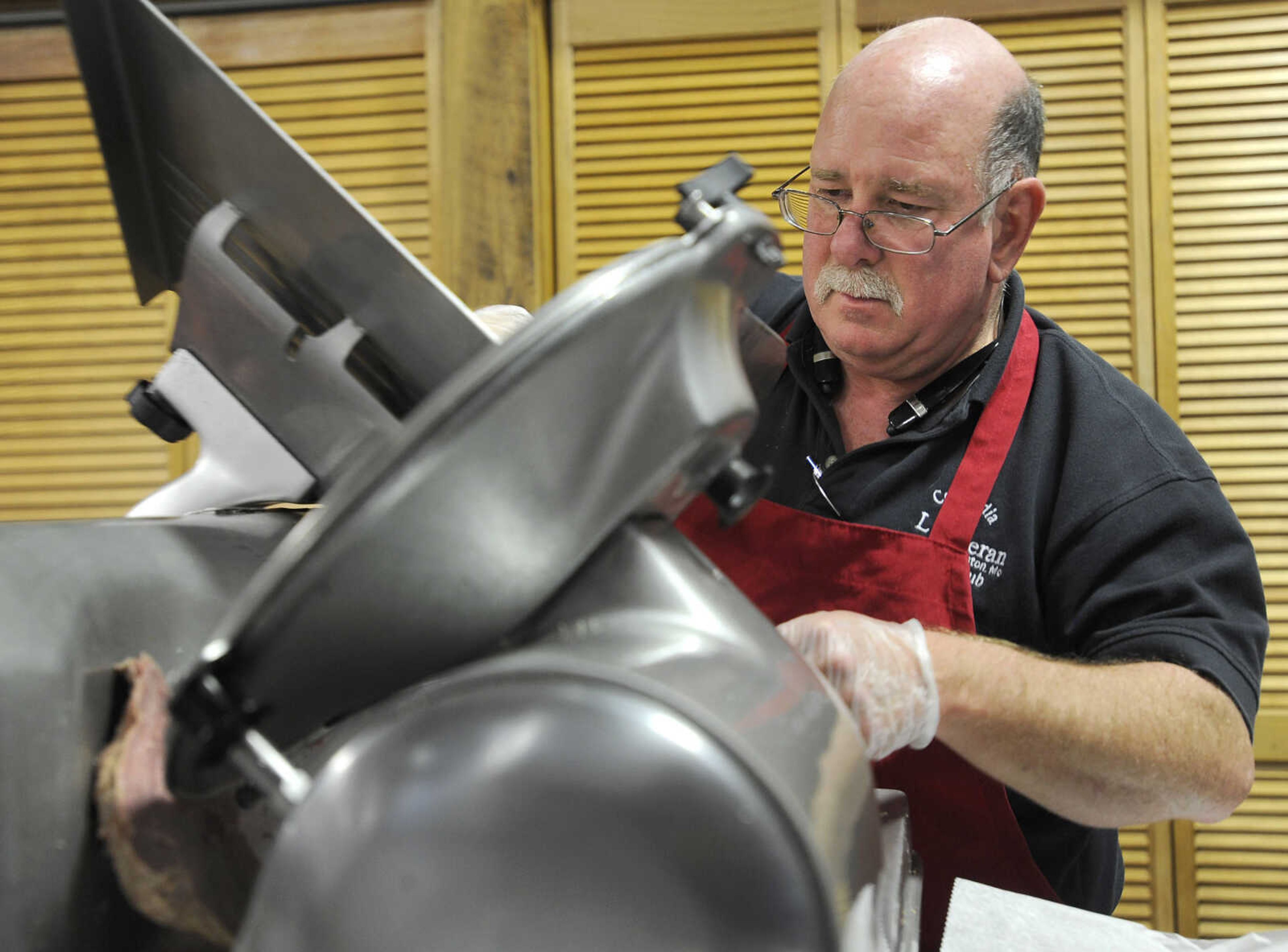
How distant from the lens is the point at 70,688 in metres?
0.45

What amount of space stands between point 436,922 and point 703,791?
10 cm

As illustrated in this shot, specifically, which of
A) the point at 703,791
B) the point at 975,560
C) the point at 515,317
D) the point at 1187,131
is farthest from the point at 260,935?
the point at 1187,131

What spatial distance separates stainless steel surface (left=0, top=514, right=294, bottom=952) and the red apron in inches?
23.9

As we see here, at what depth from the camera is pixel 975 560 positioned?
3.33 ft

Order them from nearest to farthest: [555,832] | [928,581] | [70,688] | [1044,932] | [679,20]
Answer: [555,832], [70,688], [1044,932], [928,581], [679,20]

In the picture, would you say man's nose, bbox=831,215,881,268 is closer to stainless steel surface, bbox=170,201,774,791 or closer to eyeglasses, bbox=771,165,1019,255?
eyeglasses, bbox=771,165,1019,255

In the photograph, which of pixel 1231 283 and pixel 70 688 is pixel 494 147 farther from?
pixel 70 688

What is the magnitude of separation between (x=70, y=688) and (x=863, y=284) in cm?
84

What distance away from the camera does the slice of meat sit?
17.7 inches

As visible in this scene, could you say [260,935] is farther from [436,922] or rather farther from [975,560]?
[975,560]

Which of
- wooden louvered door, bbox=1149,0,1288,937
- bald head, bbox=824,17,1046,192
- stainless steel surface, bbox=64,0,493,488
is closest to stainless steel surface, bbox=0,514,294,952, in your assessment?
stainless steel surface, bbox=64,0,493,488

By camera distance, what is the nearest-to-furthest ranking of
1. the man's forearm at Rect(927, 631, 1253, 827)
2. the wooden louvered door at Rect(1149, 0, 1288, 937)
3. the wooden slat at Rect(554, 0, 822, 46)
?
1. the man's forearm at Rect(927, 631, 1253, 827)
2. the wooden louvered door at Rect(1149, 0, 1288, 937)
3. the wooden slat at Rect(554, 0, 822, 46)

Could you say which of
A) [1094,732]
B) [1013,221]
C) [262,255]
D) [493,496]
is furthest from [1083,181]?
[493,496]

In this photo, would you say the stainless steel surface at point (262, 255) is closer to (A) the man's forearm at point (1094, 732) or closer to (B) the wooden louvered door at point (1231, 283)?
(A) the man's forearm at point (1094, 732)
